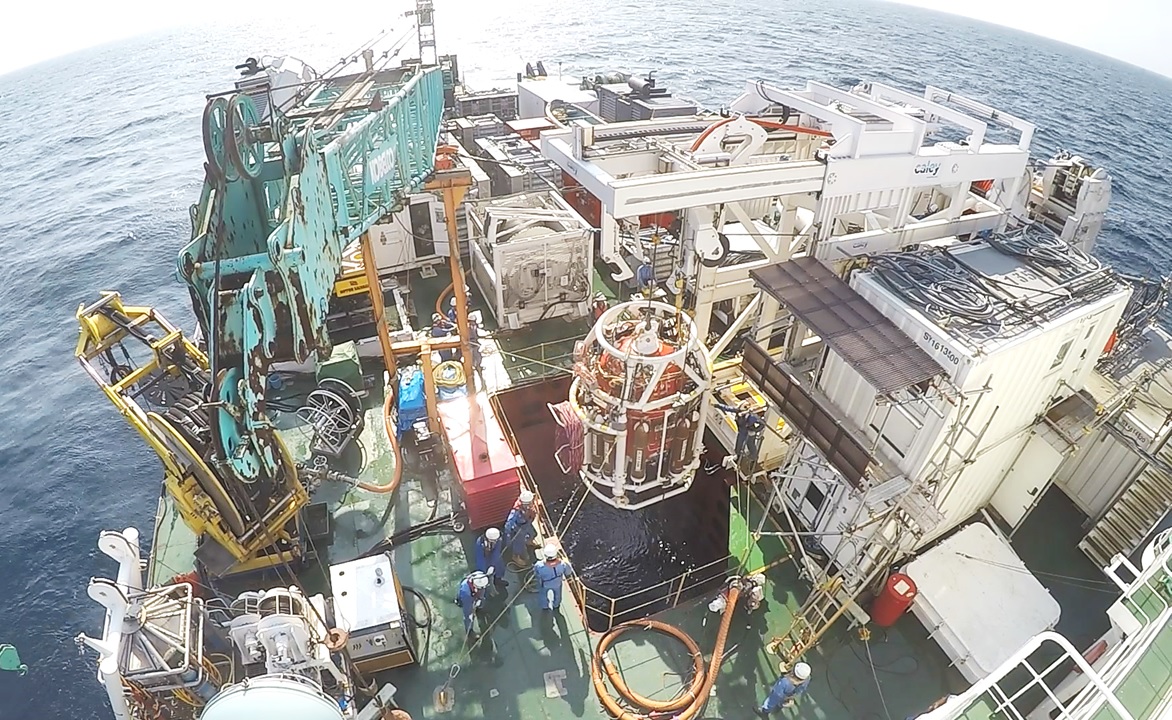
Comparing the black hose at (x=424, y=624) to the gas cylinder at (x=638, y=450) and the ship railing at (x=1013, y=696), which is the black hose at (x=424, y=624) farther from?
the ship railing at (x=1013, y=696)

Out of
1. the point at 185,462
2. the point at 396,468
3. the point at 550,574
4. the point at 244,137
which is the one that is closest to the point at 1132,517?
the point at 550,574

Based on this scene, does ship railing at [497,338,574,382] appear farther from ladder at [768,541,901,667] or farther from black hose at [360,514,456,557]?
ladder at [768,541,901,667]

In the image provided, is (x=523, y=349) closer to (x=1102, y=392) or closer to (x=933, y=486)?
(x=933, y=486)

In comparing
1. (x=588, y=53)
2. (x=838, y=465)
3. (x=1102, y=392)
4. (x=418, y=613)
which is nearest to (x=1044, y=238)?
(x=1102, y=392)

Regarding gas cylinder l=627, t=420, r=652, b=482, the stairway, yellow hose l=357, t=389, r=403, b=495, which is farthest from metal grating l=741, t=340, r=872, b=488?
yellow hose l=357, t=389, r=403, b=495

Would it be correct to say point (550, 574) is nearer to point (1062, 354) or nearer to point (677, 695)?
point (677, 695)

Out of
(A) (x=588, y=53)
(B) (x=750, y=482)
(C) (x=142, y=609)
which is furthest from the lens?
(A) (x=588, y=53)
